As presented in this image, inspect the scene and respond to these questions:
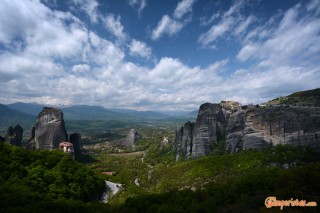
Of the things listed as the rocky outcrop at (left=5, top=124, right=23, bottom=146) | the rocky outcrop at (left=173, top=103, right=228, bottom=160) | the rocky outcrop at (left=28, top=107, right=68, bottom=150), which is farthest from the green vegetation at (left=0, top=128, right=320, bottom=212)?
the rocky outcrop at (left=5, top=124, right=23, bottom=146)

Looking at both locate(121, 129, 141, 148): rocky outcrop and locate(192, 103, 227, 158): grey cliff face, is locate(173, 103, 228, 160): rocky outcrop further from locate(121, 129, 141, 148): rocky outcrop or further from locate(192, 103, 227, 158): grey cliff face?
locate(121, 129, 141, 148): rocky outcrop

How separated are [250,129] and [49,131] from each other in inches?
3166

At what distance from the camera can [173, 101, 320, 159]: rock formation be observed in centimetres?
6500

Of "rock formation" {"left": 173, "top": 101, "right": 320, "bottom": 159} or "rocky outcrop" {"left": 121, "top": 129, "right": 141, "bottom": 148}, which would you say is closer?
"rock formation" {"left": 173, "top": 101, "right": 320, "bottom": 159}

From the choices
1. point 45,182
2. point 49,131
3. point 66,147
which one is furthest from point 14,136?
point 45,182

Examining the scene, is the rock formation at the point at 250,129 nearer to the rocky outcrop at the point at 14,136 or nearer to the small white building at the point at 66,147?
the small white building at the point at 66,147

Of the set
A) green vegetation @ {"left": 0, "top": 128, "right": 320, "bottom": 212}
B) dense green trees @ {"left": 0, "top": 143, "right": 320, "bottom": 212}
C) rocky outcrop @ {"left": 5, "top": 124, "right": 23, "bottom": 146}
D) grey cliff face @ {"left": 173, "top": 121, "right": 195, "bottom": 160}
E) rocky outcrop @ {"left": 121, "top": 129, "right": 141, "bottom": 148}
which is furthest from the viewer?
Result: rocky outcrop @ {"left": 121, "top": 129, "right": 141, "bottom": 148}

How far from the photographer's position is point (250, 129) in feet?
249

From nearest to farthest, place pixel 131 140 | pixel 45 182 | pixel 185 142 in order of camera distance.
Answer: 1. pixel 45 182
2. pixel 185 142
3. pixel 131 140

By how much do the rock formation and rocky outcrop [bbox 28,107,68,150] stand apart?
51644 millimetres

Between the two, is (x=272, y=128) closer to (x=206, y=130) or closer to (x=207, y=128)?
(x=207, y=128)

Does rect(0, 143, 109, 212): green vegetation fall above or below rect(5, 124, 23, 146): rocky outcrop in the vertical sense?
below

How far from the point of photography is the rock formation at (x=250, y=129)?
65.0 meters

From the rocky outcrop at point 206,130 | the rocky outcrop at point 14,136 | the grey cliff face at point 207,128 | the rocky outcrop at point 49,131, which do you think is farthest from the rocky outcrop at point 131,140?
the grey cliff face at point 207,128
